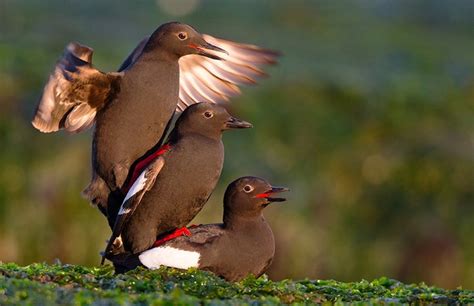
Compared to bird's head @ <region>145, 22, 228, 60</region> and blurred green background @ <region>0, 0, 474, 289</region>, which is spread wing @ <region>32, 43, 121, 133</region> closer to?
bird's head @ <region>145, 22, 228, 60</region>

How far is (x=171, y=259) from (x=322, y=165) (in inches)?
385

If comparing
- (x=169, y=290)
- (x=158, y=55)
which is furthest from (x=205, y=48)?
(x=169, y=290)

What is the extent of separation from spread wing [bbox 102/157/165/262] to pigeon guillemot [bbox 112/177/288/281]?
0.35 m

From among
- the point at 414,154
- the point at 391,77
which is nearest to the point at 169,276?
the point at 414,154

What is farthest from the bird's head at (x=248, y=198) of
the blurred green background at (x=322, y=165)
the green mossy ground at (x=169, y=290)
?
the blurred green background at (x=322, y=165)

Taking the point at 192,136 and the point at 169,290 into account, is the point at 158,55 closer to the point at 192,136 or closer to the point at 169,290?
the point at 192,136

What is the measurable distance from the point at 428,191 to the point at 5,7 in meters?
12.5

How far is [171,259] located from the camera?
11.6 meters

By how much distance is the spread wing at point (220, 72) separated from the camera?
A: 44.2 feet

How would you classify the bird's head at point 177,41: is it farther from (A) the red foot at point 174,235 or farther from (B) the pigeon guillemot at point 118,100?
(A) the red foot at point 174,235

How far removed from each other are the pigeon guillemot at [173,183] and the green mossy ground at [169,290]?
511 mm

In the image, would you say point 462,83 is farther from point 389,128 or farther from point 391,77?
point 389,128

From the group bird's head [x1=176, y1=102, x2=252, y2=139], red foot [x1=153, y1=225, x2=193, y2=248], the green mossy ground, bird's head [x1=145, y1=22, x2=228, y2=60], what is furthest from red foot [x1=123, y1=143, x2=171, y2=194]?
bird's head [x1=145, y1=22, x2=228, y2=60]

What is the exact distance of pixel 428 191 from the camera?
20906mm
